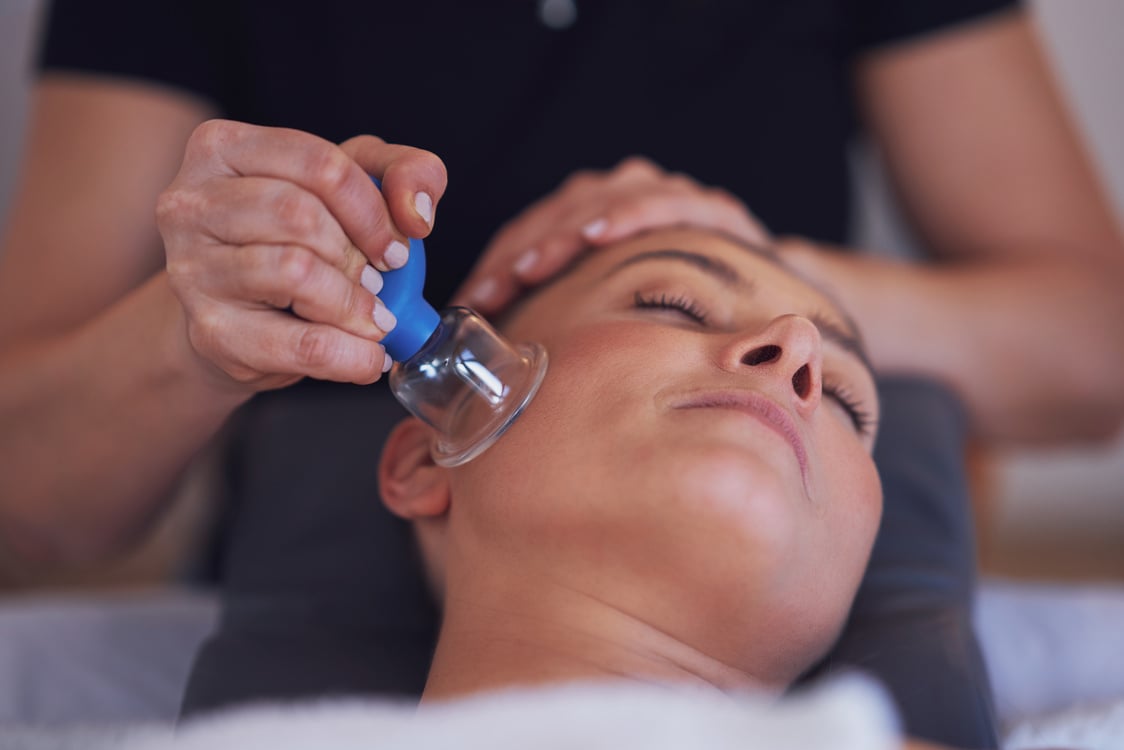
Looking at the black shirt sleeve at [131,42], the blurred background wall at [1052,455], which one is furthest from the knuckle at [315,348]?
the blurred background wall at [1052,455]

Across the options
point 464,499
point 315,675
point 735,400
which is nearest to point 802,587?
point 735,400

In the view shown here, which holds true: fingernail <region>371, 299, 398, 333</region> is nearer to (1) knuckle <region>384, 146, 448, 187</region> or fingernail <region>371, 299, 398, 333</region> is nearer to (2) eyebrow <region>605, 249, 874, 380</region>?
(1) knuckle <region>384, 146, 448, 187</region>

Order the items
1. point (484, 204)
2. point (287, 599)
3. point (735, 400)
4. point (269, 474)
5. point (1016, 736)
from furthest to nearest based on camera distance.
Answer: point (484, 204), point (269, 474), point (287, 599), point (1016, 736), point (735, 400)

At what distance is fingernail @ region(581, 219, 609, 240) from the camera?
99 centimetres

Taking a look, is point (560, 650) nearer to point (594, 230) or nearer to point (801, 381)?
point (801, 381)

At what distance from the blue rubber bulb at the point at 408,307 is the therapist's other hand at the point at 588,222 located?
0.96 ft

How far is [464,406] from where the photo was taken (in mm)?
830

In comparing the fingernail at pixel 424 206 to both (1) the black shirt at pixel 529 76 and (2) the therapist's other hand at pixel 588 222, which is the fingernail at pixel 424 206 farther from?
(1) the black shirt at pixel 529 76

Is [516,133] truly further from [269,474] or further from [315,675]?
[315,675]

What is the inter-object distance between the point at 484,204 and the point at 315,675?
0.66 metres

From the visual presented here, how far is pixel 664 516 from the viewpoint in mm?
714

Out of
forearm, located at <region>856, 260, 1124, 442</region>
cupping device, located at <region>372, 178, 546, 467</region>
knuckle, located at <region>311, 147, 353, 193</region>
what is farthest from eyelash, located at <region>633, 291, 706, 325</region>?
forearm, located at <region>856, 260, 1124, 442</region>

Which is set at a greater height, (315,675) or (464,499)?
Result: (464,499)

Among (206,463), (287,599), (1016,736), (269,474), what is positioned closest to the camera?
(1016,736)
